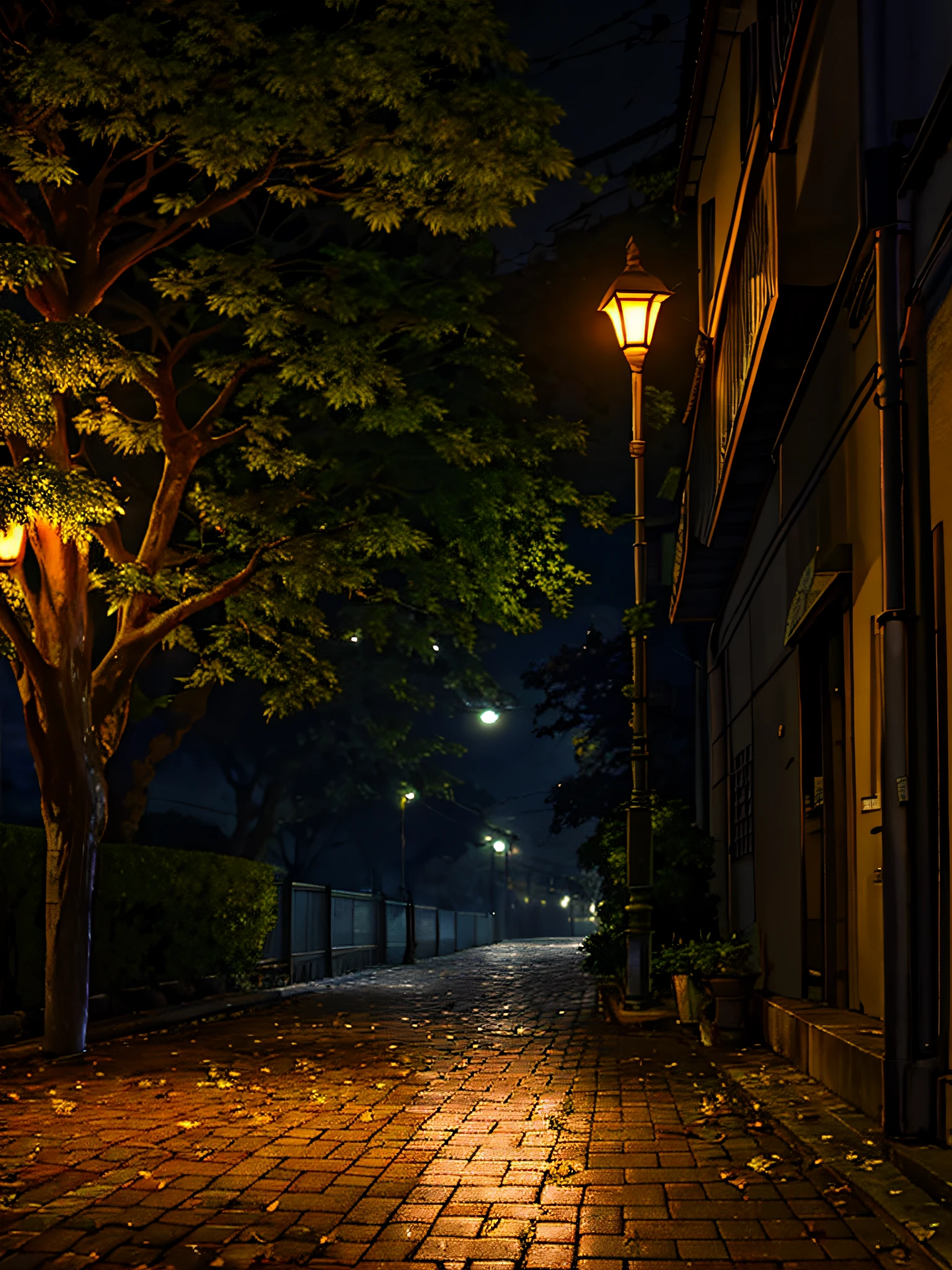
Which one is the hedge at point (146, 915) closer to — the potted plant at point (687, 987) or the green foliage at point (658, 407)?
the potted plant at point (687, 987)

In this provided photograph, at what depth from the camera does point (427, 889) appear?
6844 cm

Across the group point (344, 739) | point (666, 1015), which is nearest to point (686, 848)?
point (666, 1015)

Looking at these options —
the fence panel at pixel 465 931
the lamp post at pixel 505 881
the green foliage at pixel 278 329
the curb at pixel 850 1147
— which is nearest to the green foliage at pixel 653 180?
the green foliage at pixel 278 329

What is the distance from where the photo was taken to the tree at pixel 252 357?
12.1 meters

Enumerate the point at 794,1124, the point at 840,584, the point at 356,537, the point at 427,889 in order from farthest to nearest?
the point at 427,889 → the point at 356,537 → the point at 840,584 → the point at 794,1124

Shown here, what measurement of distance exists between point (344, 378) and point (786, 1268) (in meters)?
10.5

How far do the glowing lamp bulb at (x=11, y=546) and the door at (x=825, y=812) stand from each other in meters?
6.97

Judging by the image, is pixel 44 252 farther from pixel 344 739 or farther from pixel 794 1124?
pixel 344 739

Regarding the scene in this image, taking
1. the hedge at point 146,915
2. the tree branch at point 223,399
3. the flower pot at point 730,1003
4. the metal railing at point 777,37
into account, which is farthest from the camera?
the tree branch at point 223,399

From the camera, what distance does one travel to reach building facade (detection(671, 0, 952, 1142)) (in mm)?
Answer: 6676

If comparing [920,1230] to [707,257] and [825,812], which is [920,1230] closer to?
[825,812]

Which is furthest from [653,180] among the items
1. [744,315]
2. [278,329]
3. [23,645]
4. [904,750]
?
[904,750]

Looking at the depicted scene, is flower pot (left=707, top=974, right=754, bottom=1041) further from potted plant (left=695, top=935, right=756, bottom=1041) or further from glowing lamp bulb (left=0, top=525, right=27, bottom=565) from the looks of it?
glowing lamp bulb (left=0, top=525, right=27, bottom=565)

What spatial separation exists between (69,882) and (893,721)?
8.41 meters
